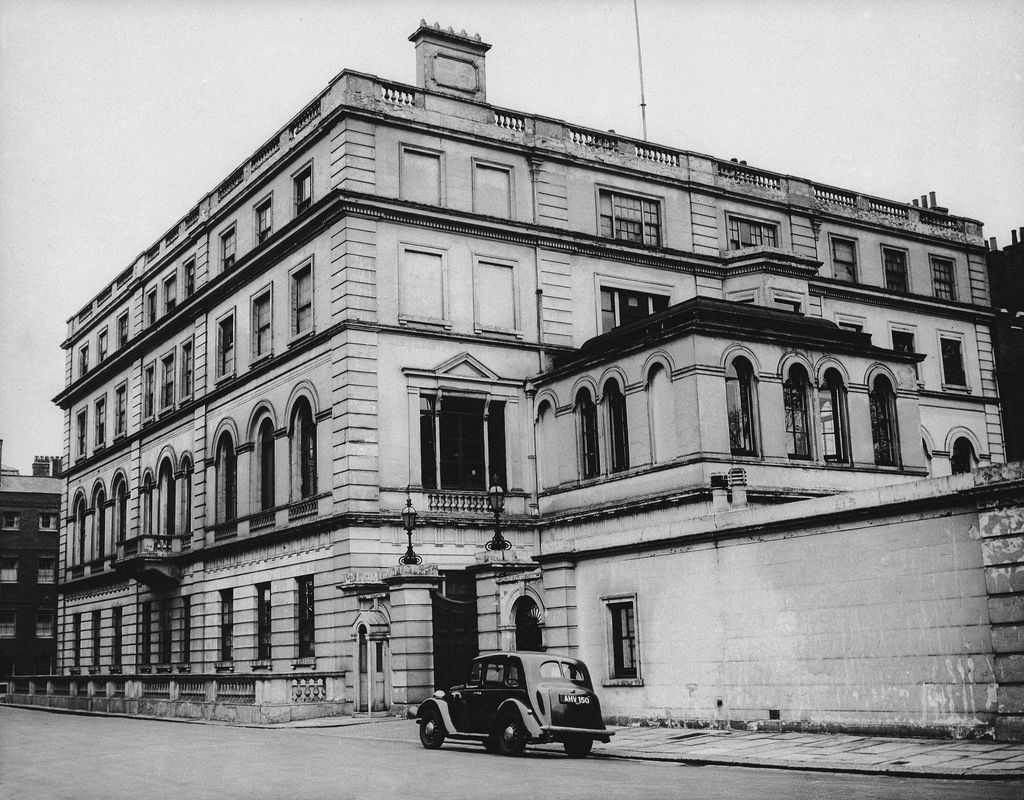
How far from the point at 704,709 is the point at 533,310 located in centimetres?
1804

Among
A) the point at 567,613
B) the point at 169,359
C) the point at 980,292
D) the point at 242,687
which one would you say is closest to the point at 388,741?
the point at 567,613

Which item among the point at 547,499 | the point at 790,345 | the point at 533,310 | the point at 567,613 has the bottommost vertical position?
the point at 567,613

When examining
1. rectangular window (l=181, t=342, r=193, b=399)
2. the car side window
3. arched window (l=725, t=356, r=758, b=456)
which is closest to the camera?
the car side window

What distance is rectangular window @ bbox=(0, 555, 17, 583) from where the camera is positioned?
75.4 metres

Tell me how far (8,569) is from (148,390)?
33.1 m

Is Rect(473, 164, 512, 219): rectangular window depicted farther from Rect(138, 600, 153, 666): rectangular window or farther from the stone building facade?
Rect(138, 600, 153, 666): rectangular window

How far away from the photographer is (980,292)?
48625mm

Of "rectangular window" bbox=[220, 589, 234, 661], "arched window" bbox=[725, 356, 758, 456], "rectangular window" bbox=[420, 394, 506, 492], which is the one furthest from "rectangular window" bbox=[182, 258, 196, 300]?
"arched window" bbox=[725, 356, 758, 456]

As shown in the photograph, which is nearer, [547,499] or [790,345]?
[790,345]

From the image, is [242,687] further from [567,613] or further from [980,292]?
[980,292]

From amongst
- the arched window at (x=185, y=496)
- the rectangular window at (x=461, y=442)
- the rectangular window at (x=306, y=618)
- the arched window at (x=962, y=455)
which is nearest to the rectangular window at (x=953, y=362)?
the arched window at (x=962, y=455)

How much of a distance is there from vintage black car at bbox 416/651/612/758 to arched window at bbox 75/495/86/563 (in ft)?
137

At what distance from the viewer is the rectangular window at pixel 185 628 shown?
142ft

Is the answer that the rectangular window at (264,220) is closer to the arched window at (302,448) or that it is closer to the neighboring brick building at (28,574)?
the arched window at (302,448)
